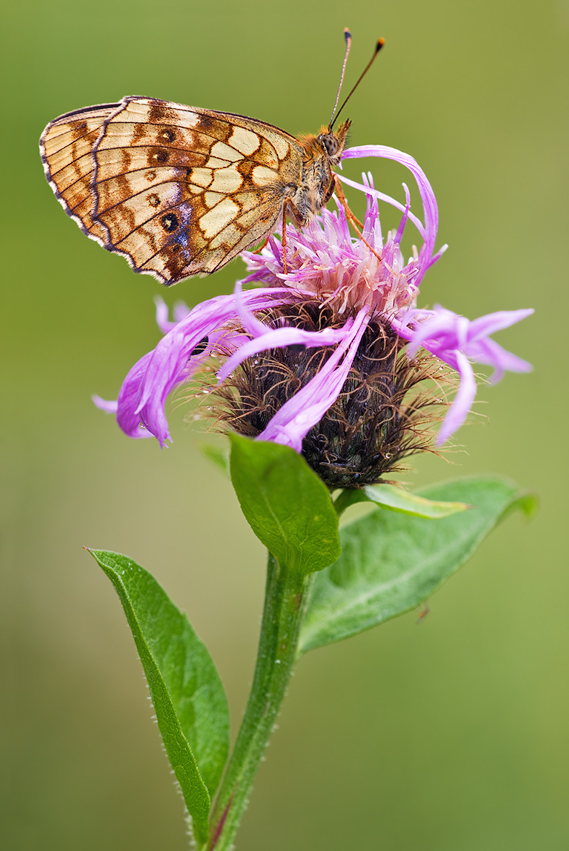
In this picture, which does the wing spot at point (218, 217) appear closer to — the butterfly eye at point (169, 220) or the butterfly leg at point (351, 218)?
the butterfly eye at point (169, 220)

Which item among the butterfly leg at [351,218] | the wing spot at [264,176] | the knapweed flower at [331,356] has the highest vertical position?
the wing spot at [264,176]

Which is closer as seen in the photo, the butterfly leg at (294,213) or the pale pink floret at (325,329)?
the pale pink floret at (325,329)

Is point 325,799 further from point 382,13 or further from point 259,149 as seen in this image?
point 382,13

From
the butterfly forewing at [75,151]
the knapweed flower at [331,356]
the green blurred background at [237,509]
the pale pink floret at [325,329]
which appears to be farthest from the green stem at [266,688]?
the green blurred background at [237,509]

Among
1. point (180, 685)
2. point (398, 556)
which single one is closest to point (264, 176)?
A: point (398, 556)

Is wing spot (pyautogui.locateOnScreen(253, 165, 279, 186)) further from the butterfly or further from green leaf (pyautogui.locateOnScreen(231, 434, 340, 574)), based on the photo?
green leaf (pyautogui.locateOnScreen(231, 434, 340, 574))

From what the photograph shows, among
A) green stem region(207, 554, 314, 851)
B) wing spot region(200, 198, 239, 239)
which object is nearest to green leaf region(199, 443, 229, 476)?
green stem region(207, 554, 314, 851)

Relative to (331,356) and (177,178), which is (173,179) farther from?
(331,356)
